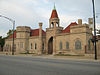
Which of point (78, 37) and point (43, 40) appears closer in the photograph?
point (78, 37)

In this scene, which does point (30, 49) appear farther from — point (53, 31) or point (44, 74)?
point (44, 74)

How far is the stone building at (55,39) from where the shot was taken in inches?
1262

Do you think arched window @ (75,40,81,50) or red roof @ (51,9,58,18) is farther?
red roof @ (51,9,58,18)

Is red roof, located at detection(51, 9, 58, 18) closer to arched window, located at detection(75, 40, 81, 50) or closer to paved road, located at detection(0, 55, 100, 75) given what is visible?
arched window, located at detection(75, 40, 81, 50)

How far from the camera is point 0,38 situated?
67.1 meters

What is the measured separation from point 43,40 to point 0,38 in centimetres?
3422

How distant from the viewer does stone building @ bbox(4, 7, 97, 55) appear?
3206 centimetres

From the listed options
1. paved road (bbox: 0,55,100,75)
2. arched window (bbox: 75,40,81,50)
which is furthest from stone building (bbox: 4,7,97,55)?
paved road (bbox: 0,55,100,75)

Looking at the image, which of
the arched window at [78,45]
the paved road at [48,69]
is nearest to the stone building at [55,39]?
the arched window at [78,45]

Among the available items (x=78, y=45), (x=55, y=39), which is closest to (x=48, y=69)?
(x=78, y=45)

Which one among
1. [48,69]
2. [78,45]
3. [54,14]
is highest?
[54,14]

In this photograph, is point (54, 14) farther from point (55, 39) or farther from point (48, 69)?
point (48, 69)

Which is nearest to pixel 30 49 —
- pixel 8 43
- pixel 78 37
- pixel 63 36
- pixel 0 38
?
pixel 8 43

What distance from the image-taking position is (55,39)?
38062mm
